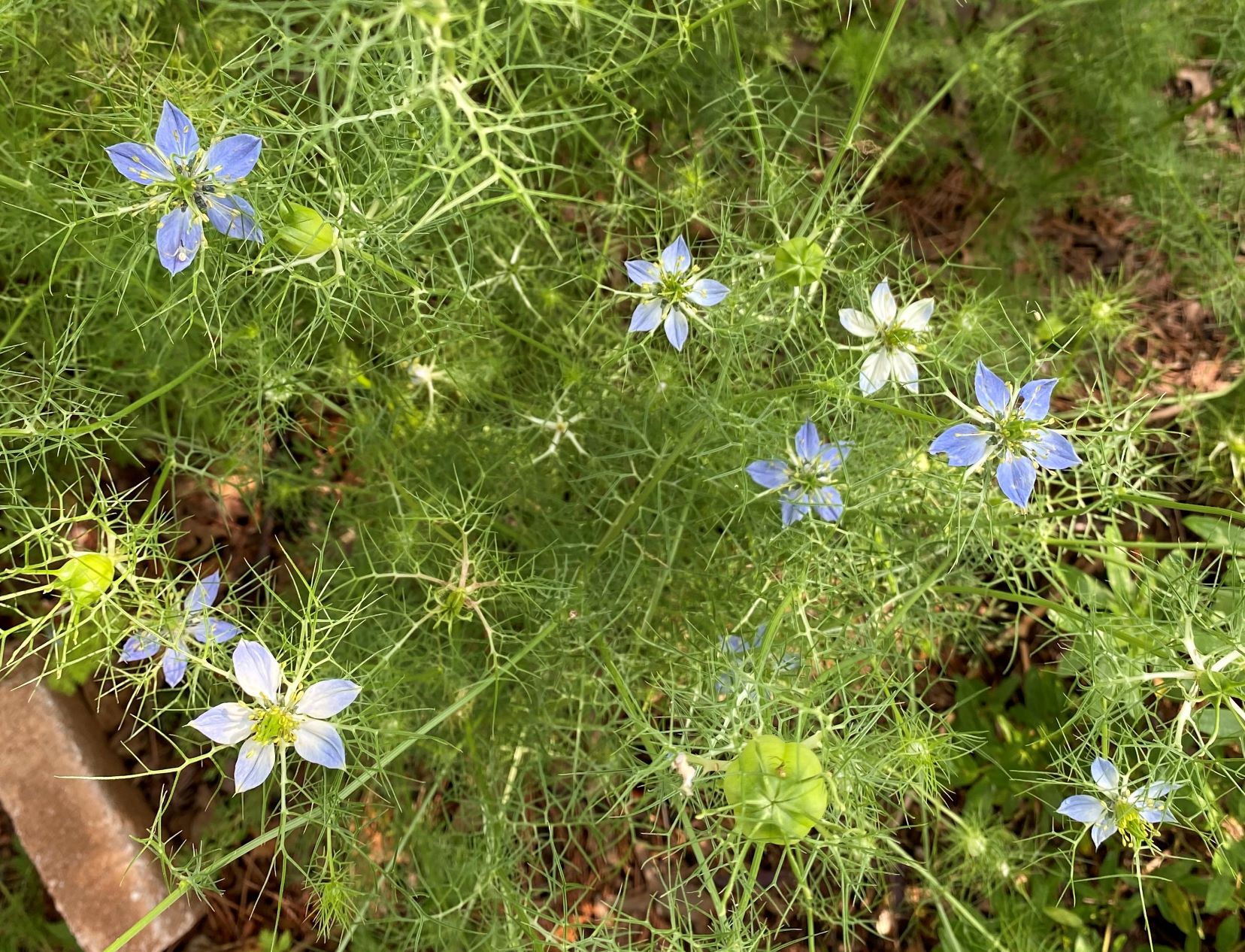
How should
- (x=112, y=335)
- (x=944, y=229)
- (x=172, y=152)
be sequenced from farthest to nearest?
(x=944, y=229) < (x=112, y=335) < (x=172, y=152)

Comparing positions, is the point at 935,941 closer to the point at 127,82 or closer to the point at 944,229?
the point at 944,229

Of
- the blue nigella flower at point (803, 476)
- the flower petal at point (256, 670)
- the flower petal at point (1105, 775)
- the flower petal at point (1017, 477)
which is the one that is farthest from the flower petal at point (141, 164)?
the flower petal at point (1105, 775)

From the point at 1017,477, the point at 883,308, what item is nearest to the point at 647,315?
the point at 883,308

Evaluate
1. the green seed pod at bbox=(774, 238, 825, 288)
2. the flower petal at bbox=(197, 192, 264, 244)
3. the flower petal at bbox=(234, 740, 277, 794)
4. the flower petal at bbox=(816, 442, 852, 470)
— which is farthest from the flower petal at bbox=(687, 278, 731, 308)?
the flower petal at bbox=(234, 740, 277, 794)

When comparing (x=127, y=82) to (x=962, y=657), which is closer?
(x=127, y=82)

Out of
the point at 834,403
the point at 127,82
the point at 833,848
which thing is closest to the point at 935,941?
the point at 833,848

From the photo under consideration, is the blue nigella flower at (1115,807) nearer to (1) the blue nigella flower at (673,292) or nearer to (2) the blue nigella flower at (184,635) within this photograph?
(1) the blue nigella flower at (673,292)

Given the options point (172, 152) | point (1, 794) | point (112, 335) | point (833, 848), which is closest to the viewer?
point (172, 152)
